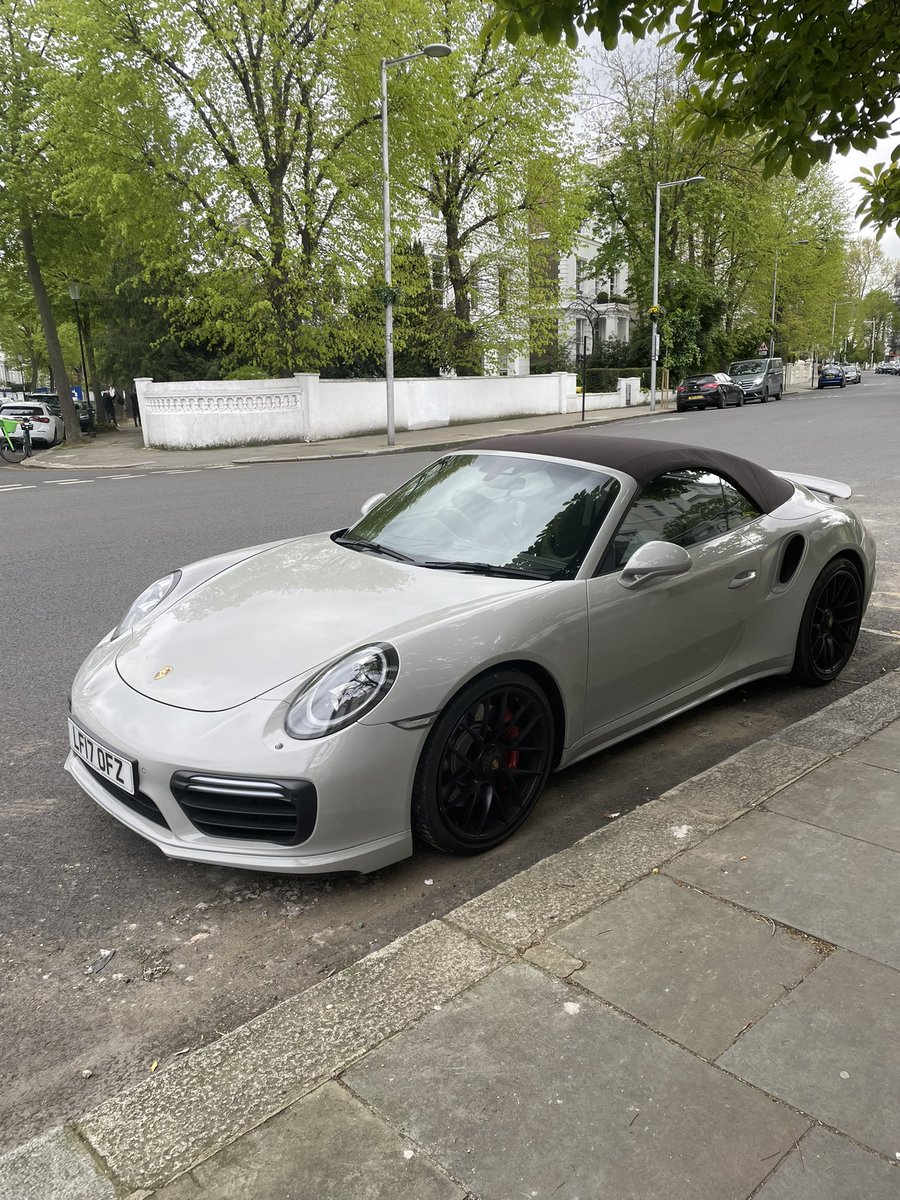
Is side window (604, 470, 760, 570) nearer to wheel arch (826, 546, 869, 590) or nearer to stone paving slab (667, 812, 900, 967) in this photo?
wheel arch (826, 546, 869, 590)

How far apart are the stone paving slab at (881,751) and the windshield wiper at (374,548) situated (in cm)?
201

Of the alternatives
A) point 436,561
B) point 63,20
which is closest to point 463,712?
point 436,561

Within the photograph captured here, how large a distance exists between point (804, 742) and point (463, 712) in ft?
5.78

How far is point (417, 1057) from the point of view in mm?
2133

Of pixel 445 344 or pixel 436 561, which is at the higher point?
pixel 445 344

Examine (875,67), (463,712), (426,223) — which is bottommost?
(463,712)

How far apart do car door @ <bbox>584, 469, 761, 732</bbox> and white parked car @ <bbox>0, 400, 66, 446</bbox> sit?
83.9 feet

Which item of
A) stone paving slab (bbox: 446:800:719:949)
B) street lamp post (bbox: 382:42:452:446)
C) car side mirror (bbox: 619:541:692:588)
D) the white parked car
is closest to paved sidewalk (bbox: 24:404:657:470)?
the white parked car

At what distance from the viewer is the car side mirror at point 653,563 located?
357 cm

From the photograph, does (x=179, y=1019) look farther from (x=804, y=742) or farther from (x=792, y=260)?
(x=792, y=260)

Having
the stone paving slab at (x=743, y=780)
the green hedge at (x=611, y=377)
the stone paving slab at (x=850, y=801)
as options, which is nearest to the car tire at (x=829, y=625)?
the stone paving slab at (x=743, y=780)

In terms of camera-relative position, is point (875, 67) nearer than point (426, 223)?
Yes

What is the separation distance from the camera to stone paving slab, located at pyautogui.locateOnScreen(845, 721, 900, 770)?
3.74 metres

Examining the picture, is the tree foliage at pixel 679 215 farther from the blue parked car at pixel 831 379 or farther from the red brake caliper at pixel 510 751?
the red brake caliper at pixel 510 751
